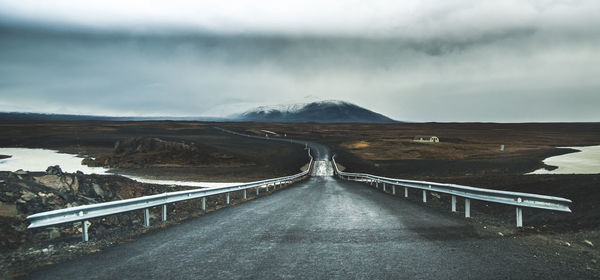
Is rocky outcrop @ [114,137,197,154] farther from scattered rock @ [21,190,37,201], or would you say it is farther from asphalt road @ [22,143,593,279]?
asphalt road @ [22,143,593,279]

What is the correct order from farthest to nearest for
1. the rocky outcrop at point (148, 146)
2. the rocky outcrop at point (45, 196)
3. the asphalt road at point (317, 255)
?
1. the rocky outcrop at point (148, 146)
2. the rocky outcrop at point (45, 196)
3. the asphalt road at point (317, 255)

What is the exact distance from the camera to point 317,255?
6.01m

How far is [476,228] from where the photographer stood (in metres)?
8.52

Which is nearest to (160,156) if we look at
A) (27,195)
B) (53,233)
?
(27,195)

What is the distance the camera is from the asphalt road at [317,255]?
503 cm

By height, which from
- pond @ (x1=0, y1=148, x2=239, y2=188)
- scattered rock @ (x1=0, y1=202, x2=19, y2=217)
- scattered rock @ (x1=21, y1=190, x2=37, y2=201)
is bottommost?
pond @ (x1=0, y1=148, x2=239, y2=188)

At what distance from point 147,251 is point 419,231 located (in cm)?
546

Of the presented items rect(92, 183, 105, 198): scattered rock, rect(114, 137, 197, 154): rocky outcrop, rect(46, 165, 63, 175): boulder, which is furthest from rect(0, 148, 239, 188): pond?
rect(92, 183, 105, 198): scattered rock

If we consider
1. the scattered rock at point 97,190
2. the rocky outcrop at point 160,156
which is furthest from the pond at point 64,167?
the scattered rock at point 97,190

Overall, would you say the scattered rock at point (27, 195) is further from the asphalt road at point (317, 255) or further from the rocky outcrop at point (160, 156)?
the rocky outcrop at point (160, 156)

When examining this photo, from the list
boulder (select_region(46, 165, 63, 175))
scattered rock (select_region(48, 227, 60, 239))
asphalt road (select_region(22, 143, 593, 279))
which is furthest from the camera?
boulder (select_region(46, 165, 63, 175))

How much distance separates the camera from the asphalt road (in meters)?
5.03

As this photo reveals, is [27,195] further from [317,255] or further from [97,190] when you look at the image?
[317,255]

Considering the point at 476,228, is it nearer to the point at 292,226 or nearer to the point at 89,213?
the point at 292,226
